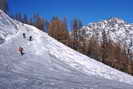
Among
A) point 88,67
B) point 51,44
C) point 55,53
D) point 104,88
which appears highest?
point 51,44

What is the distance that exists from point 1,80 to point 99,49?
5028cm

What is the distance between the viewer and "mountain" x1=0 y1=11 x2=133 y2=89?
60.3 feet

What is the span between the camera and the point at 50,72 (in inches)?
1034

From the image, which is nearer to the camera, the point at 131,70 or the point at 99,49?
the point at 131,70

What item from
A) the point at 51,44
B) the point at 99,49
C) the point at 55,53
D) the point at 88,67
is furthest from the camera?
the point at 99,49

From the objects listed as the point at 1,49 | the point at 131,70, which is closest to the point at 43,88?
the point at 1,49

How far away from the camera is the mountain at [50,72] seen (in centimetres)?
1838

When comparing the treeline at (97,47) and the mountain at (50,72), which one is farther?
the treeline at (97,47)

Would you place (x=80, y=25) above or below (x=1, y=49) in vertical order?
above

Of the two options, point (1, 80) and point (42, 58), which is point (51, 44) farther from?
point (1, 80)

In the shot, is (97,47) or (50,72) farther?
Answer: (97,47)

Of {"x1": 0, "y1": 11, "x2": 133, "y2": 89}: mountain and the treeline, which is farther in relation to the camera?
the treeline

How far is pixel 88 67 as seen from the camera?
1348 inches

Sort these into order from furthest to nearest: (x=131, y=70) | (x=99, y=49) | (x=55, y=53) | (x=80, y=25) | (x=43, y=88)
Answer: (x=80, y=25)
(x=99, y=49)
(x=131, y=70)
(x=55, y=53)
(x=43, y=88)
